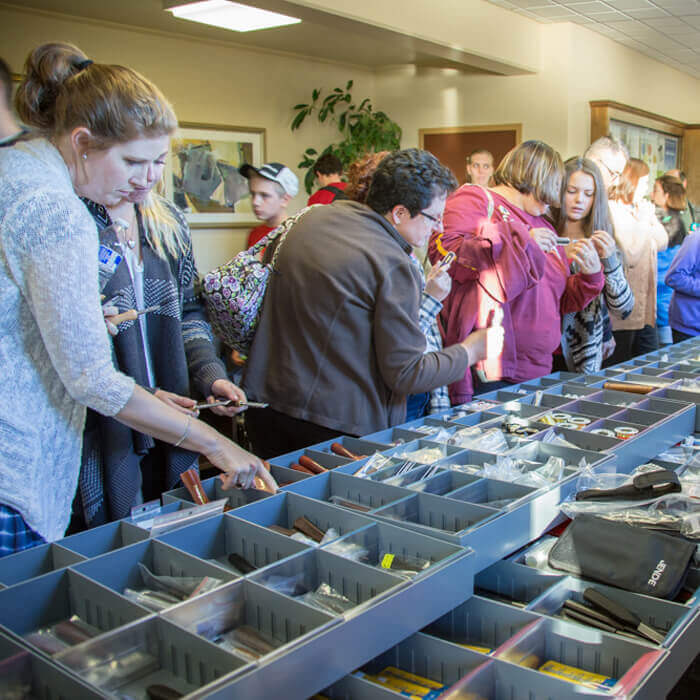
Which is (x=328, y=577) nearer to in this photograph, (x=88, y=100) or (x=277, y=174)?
(x=88, y=100)

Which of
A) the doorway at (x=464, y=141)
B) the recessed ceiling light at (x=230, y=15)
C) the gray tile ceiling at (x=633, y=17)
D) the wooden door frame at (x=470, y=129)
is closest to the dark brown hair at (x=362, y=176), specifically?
the recessed ceiling light at (x=230, y=15)

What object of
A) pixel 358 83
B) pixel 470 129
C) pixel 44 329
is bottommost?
pixel 44 329

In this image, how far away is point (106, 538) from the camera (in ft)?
4.39

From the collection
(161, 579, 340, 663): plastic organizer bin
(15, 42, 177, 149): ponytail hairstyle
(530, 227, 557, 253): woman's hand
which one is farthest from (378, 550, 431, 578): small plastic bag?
(530, 227, 557, 253): woman's hand

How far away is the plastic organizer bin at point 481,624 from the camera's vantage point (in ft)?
4.13

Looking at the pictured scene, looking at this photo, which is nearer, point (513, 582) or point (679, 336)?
point (513, 582)

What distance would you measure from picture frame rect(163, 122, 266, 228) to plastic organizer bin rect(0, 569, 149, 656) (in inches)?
219

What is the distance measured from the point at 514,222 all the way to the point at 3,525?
7.45ft

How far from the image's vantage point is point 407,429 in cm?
207

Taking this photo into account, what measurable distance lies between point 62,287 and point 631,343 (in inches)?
156

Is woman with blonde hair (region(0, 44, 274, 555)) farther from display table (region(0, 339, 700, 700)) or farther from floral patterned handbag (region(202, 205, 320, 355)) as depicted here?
floral patterned handbag (region(202, 205, 320, 355))

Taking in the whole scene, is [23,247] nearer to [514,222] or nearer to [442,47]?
[514,222]

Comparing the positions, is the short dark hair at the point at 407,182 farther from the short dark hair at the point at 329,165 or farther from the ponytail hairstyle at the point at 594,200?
the short dark hair at the point at 329,165

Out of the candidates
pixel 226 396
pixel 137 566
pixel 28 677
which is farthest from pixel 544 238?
pixel 28 677
